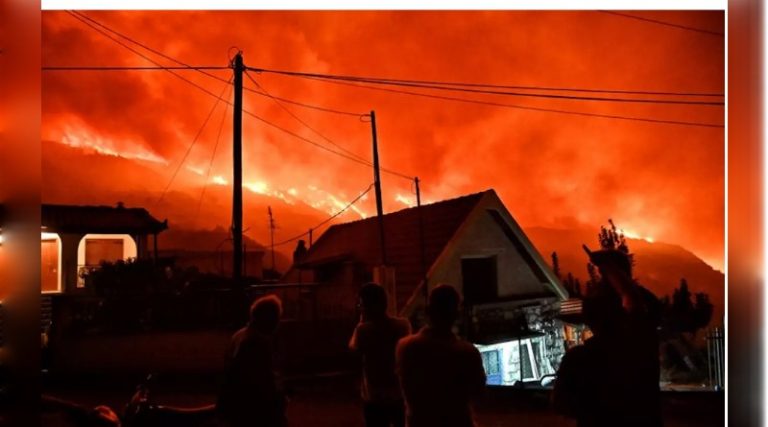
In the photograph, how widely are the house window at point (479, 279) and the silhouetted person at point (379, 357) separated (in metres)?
1.06

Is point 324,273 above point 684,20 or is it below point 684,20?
below

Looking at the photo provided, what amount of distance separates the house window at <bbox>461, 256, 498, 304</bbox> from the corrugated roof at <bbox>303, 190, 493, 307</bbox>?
0.76 ft

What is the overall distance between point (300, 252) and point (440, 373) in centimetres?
163

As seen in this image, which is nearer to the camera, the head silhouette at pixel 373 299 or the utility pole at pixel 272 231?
the head silhouette at pixel 373 299

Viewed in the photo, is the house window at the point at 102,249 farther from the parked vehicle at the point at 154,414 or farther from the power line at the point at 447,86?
the power line at the point at 447,86

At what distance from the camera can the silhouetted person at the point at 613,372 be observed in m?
2.14

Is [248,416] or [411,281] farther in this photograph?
[411,281]

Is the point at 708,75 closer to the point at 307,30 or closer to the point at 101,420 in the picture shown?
the point at 307,30

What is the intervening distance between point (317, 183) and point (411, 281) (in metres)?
0.85

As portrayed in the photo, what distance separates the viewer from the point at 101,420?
9.40 feet

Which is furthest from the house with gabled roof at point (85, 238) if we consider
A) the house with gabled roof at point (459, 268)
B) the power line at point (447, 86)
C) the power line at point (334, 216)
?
the power line at point (447, 86)

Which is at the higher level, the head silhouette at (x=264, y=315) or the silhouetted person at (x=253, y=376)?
the head silhouette at (x=264, y=315)

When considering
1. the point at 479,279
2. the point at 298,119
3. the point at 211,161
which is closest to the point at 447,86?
the point at 298,119

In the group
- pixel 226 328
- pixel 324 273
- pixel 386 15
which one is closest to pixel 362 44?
pixel 386 15
